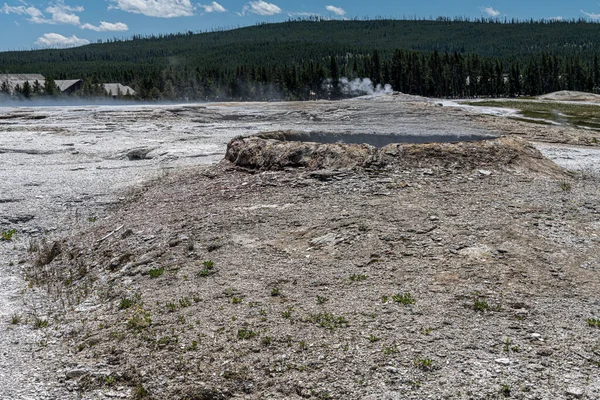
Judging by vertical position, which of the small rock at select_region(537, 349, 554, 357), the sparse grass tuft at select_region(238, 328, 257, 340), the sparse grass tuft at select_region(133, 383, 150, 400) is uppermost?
the sparse grass tuft at select_region(238, 328, 257, 340)

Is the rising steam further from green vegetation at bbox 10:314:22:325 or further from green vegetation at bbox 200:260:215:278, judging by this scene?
green vegetation at bbox 10:314:22:325

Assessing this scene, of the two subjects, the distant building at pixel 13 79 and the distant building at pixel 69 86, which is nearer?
the distant building at pixel 69 86

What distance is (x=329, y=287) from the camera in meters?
9.09

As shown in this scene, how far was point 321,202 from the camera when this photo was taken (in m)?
12.8

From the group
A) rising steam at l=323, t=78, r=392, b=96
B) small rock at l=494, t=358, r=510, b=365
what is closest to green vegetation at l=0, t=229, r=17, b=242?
small rock at l=494, t=358, r=510, b=365

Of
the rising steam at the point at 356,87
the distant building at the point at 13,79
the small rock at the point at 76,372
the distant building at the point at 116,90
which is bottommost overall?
the small rock at the point at 76,372

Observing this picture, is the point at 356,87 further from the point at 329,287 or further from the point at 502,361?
the point at 502,361

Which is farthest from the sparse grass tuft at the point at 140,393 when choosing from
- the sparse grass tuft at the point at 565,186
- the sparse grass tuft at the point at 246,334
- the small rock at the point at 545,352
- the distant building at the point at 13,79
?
the distant building at the point at 13,79

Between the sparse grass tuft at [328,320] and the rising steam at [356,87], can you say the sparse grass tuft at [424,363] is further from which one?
the rising steam at [356,87]

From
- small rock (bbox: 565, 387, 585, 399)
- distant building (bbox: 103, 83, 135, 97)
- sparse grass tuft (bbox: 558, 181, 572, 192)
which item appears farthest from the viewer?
distant building (bbox: 103, 83, 135, 97)

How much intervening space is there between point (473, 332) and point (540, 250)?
10.9 feet

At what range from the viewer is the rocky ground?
686 cm

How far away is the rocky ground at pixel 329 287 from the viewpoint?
686 centimetres

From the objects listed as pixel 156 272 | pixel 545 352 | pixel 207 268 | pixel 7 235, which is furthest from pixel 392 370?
pixel 7 235
